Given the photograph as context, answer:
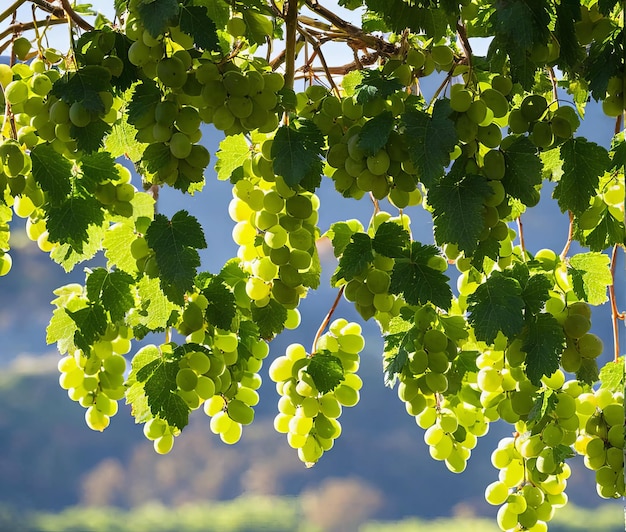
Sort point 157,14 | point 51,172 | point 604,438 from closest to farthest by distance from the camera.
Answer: point 157,14
point 51,172
point 604,438

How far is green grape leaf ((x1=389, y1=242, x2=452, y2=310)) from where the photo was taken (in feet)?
2.08

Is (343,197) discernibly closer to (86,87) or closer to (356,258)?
(356,258)

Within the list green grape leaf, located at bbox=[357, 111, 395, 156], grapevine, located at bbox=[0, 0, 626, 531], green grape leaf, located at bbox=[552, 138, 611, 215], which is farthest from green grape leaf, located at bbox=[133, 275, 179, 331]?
green grape leaf, located at bbox=[552, 138, 611, 215]

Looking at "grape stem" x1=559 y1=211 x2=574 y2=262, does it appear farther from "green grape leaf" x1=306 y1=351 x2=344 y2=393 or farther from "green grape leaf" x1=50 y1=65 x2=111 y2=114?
"green grape leaf" x1=50 y1=65 x2=111 y2=114

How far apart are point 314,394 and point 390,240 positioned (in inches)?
6.8

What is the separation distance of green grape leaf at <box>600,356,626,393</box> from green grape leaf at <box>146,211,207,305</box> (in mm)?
364

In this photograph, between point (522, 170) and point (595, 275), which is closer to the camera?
point (522, 170)

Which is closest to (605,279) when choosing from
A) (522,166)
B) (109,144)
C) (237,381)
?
(522,166)

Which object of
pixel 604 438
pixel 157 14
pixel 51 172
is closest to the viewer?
pixel 157 14

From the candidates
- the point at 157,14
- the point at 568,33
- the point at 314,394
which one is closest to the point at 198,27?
the point at 157,14

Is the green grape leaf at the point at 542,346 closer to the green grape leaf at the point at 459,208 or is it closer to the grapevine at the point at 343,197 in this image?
the grapevine at the point at 343,197

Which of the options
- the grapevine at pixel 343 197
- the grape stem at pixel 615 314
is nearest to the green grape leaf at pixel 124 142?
the grapevine at pixel 343 197

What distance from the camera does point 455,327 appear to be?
0.72 metres

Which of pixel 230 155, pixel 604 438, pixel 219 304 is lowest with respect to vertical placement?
pixel 604 438
